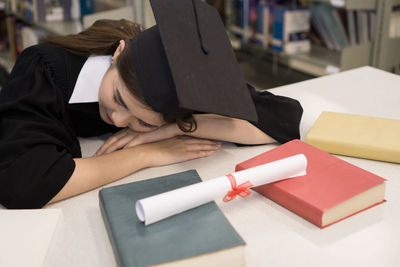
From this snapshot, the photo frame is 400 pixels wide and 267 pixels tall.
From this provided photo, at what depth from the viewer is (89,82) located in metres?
1.07

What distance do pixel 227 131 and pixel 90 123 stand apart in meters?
0.35

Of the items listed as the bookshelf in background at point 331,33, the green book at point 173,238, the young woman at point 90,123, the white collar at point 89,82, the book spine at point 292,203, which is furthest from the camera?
the bookshelf in background at point 331,33

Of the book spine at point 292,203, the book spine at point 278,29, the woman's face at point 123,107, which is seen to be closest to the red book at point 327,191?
the book spine at point 292,203

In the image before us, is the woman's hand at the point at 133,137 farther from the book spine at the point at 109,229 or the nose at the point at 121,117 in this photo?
the book spine at the point at 109,229

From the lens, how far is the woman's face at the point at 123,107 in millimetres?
903

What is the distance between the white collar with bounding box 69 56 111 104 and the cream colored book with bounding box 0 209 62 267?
375mm

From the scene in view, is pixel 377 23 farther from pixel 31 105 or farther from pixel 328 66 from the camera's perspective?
pixel 31 105

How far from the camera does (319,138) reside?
3.20 feet

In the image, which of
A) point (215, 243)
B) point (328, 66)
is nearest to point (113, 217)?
point (215, 243)

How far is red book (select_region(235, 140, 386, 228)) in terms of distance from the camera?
0.73 metres

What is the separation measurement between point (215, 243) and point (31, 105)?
1.78 feet

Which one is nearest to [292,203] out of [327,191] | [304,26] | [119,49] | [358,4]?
[327,191]

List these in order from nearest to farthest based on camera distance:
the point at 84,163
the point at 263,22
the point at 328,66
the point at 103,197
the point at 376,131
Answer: the point at 103,197
the point at 84,163
the point at 376,131
the point at 328,66
the point at 263,22

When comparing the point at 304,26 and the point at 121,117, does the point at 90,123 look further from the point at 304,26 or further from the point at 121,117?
the point at 304,26
